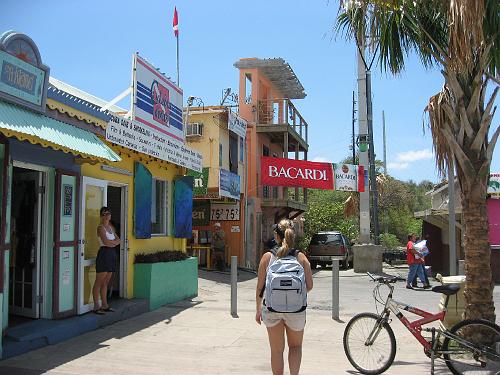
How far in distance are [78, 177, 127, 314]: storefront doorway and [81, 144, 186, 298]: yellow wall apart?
12cm

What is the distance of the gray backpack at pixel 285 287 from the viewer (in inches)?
191

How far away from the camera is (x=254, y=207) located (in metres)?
22.5

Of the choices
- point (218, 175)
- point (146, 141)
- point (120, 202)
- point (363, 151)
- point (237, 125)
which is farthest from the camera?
point (363, 151)

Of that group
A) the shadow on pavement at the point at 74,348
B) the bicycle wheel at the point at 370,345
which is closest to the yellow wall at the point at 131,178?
the shadow on pavement at the point at 74,348

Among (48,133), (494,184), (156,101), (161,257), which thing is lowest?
(161,257)

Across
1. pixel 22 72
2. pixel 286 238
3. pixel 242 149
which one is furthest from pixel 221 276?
pixel 286 238

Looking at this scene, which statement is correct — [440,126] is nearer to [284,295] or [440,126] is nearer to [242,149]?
[284,295]

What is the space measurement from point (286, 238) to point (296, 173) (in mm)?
16889

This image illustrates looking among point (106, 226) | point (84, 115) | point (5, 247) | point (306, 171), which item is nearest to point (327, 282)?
point (306, 171)

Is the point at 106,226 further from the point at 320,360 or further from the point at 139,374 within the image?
the point at 320,360

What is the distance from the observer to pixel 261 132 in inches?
941

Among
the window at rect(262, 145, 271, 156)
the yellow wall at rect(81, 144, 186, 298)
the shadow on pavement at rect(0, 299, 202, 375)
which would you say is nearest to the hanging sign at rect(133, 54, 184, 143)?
the yellow wall at rect(81, 144, 186, 298)

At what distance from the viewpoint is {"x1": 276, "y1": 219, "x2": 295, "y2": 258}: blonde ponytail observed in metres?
5.02

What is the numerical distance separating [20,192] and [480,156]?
6529mm
